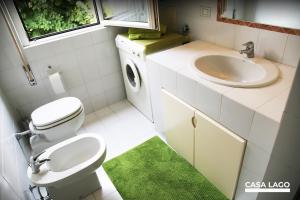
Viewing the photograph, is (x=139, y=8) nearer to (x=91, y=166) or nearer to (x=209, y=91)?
(x=209, y=91)

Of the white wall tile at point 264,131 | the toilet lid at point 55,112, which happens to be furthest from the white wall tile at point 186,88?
the toilet lid at point 55,112

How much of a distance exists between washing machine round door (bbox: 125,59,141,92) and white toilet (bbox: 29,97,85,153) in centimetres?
64

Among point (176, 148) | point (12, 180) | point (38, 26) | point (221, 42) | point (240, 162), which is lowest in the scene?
point (176, 148)

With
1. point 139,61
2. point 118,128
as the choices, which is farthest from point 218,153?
point 118,128

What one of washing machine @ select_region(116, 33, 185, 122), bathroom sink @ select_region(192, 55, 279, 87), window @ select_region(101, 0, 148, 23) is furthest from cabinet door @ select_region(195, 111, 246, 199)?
window @ select_region(101, 0, 148, 23)

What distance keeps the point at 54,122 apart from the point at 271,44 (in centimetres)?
173

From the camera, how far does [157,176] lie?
1.80 meters

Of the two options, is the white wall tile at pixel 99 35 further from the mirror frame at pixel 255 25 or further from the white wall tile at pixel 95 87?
the mirror frame at pixel 255 25

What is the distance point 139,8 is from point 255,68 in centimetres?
120

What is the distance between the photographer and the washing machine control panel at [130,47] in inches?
76.7

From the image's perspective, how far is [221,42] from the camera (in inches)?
71.2

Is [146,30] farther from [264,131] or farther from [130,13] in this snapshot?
[264,131]

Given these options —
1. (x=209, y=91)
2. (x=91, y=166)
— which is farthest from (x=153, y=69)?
(x=91, y=166)

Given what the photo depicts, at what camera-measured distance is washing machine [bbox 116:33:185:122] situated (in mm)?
1978
